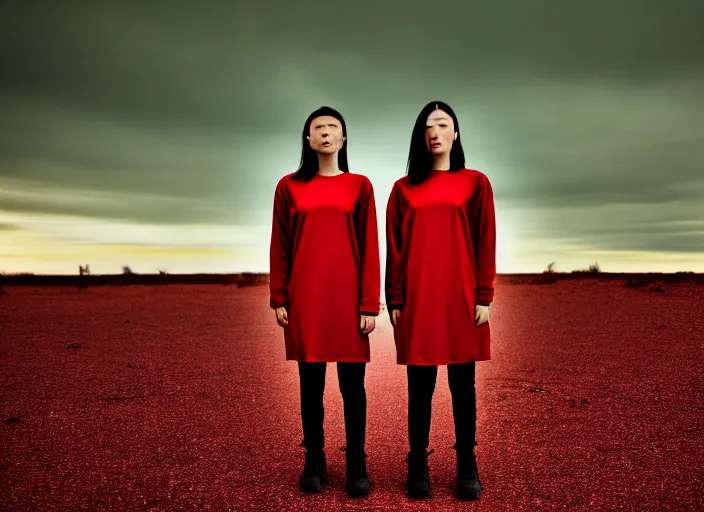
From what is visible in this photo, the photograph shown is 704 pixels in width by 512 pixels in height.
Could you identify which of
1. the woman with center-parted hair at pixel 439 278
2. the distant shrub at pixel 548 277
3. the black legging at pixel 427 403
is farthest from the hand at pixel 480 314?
the distant shrub at pixel 548 277

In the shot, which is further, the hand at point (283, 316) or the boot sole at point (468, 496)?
the hand at point (283, 316)

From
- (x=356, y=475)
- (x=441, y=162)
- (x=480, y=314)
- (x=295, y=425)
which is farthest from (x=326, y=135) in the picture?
(x=295, y=425)

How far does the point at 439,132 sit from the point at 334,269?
1.09 meters

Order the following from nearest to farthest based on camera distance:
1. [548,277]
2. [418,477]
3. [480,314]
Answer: [480,314] → [418,477] → [548,277]

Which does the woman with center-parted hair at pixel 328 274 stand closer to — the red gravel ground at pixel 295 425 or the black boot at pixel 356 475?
the black boot at pixel 356 475

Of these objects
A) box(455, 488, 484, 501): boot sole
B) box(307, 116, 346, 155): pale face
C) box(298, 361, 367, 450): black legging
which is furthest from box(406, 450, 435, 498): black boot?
box(307, 116, 346, 155): pale face

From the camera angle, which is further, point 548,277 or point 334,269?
point 548,277

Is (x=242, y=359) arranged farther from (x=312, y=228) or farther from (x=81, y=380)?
(x=312, y=228)

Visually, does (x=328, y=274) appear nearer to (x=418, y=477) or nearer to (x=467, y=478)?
(x=418, y=477)

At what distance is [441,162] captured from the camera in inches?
153

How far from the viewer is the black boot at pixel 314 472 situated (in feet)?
13.0

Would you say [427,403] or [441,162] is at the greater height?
[441,162]

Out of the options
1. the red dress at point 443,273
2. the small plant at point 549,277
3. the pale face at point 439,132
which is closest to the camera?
the red dress at point 443,273

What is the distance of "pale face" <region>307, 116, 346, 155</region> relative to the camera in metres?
3.89
